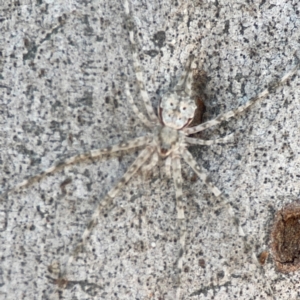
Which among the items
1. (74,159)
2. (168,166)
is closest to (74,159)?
(74,159)

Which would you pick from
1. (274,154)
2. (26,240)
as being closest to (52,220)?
(26,240)

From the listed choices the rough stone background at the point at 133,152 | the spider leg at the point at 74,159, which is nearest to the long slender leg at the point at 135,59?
the rough stone background at the point at 133,152

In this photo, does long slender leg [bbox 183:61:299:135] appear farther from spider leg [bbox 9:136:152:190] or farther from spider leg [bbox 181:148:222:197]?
spider leg [bbox 9:136:152:190]

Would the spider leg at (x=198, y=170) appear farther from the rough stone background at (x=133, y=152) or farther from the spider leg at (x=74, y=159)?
the spider leg at (x=74, y=159)

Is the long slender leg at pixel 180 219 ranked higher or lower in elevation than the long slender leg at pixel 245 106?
lower

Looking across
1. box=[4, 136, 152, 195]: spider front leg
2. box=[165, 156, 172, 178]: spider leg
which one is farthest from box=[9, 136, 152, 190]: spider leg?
box=[165, 156, 172, 178]: spider leg

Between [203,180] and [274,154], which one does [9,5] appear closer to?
[203,180]
